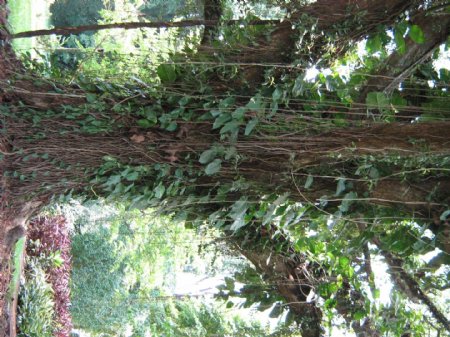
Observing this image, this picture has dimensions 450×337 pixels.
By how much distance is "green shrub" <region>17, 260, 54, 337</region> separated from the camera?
15.4 ft

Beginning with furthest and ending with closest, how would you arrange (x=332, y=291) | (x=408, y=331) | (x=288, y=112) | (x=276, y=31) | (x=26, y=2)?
1. (x=26, y=2)
2. (x=332, y=291)
3. (x=408, y=331)
4. (x=276, y=31)
5. (x=288, y=112)

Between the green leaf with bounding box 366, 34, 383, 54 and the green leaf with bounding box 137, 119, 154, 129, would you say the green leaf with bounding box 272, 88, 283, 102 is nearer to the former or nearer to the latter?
the green leaf with bounding box 366, 34, 383, 54

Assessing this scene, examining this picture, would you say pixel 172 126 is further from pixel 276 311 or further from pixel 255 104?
pixel 276 311

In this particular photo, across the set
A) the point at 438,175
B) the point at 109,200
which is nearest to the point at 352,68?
the point at 438,175

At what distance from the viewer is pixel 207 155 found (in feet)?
8.18

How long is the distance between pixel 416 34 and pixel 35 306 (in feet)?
14.5

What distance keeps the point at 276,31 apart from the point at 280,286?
181 cm

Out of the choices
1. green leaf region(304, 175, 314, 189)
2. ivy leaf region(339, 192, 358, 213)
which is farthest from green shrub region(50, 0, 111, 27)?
ivy leaf region(339, 192, 358, 213)

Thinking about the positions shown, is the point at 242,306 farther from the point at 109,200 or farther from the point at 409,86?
the point at 409,86

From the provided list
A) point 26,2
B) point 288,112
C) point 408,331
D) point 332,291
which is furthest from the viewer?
point 26,2

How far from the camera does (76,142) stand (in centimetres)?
273

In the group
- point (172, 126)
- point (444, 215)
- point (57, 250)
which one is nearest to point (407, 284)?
point (444, 215)

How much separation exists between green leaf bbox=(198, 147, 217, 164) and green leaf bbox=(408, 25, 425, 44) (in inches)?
47.8

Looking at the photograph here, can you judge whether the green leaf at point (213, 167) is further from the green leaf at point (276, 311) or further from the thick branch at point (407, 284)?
the green leaf at point (276, 311)
